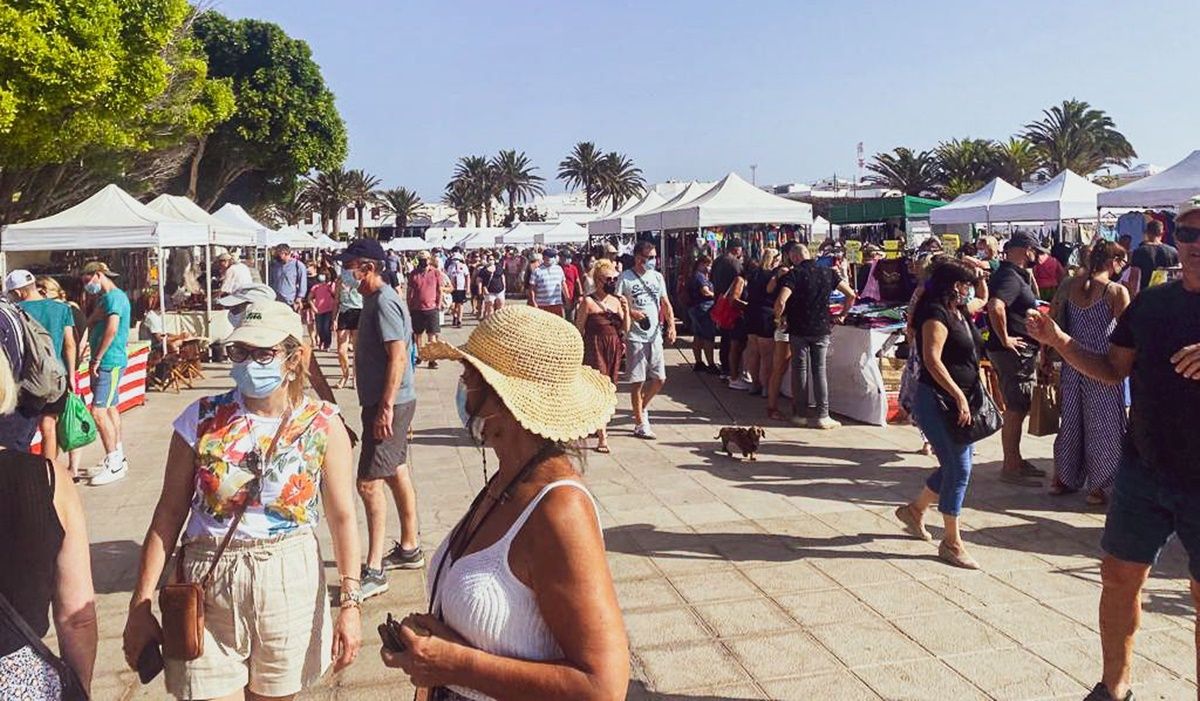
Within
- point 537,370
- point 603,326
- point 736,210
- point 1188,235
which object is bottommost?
point 603,326

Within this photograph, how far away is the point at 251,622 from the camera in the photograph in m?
2.61

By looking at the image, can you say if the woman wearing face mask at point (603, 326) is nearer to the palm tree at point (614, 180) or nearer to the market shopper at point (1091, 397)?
the market shopper at point (1091, 397)

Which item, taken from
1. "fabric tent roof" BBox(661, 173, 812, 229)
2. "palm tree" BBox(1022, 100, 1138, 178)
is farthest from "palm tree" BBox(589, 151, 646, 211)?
"fabric tent roof" BBox(661, 173, 812, 229)

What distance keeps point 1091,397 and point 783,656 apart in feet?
11.0

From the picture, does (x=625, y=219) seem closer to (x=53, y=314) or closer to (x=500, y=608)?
Answer: (x=53, y=314)

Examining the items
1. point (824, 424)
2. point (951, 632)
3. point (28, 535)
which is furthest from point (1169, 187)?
point (28, 535)

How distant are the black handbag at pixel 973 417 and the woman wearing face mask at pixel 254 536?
11.1ft

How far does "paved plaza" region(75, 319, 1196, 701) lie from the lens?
3.82 metres

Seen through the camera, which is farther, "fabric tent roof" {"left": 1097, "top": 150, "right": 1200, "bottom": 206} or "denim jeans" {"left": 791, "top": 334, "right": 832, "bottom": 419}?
"fabric tent roof" {"left": 1097, "top": 150, "right": 1200, "bottom": 206}

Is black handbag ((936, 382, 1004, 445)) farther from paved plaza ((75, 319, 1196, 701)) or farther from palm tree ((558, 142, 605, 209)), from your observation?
palm tree ((558, 142, 605, 209))

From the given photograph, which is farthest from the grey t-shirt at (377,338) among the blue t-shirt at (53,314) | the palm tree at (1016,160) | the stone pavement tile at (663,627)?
the palm tree at (1016,160)

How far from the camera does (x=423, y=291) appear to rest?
13562 mm

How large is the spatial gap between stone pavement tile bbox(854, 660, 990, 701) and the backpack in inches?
125

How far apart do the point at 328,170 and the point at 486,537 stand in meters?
34.4
